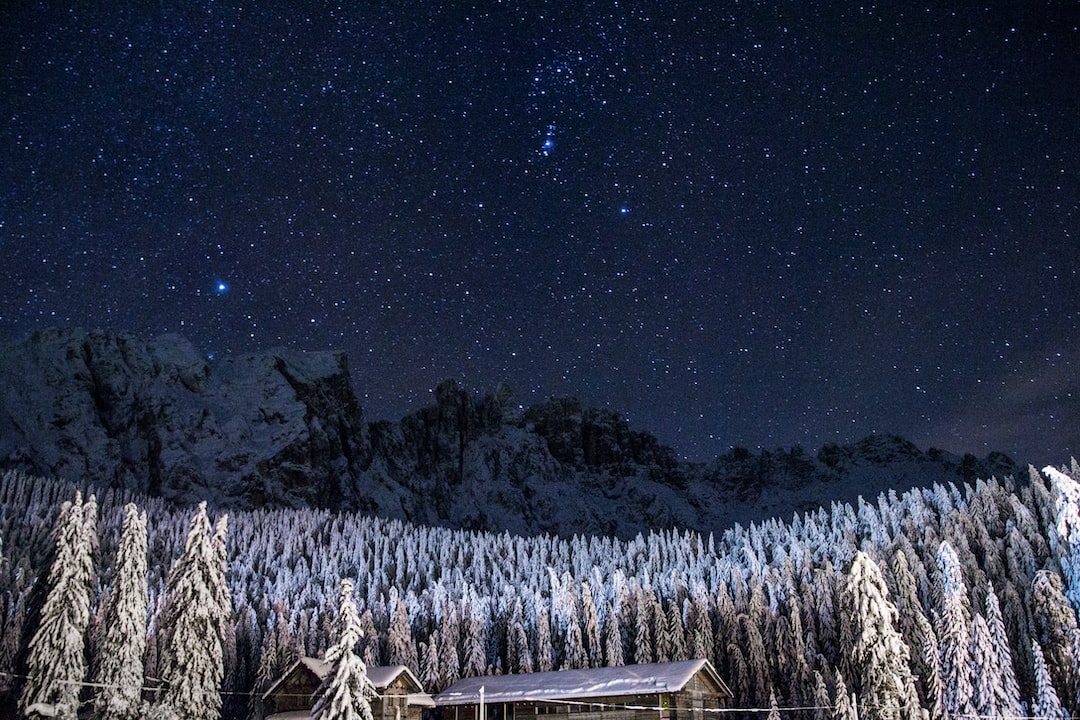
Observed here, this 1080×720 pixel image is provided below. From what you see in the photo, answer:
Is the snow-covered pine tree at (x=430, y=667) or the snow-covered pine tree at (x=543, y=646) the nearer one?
the snow-covered pine tree at (x=430, y=667)

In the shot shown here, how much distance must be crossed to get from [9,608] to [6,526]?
51.7 metres

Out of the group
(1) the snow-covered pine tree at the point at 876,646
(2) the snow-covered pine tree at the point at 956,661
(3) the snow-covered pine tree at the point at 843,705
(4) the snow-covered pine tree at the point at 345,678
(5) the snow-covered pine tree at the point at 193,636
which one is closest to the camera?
(4) the snow-covered pine tree at the point at 345,678

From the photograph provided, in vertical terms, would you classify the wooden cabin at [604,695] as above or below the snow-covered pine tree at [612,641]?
below

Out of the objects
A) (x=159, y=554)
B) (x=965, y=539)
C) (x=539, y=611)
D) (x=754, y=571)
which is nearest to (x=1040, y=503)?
(x=965, y=539)

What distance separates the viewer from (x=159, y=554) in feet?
447

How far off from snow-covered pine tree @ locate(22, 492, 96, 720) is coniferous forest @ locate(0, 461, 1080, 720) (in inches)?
6.5

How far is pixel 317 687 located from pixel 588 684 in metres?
17.2

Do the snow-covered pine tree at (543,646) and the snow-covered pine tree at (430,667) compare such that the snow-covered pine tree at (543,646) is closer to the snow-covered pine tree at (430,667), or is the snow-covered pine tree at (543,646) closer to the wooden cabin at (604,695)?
the snow-covered pine tree at (430,667)

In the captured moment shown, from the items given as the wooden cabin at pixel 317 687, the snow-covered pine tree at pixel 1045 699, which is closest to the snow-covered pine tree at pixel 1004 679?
the snow-covered pine tree at pixel 1045 699

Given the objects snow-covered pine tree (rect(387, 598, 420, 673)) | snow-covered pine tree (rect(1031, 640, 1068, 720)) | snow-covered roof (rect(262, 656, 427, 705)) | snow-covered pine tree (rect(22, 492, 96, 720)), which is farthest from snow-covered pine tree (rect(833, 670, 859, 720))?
snow-covered pine tree (rect(387, 598, 420, 673))

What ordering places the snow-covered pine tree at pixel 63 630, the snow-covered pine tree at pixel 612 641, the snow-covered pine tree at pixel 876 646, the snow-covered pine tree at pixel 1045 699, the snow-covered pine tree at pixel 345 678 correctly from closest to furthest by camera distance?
1. the snow-covered pine tree at pixel 345 678
2. the snow-covered pine tree at pixel 876 646
3. the snow-covered pine tree at pixel 63 630
4. the snow-covered pine tree at pixel 1045 699
5. the snow-covered pine tree at pixel 612 641

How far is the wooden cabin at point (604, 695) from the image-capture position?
52.2 metres

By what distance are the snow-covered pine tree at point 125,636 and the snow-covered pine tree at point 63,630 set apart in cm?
107

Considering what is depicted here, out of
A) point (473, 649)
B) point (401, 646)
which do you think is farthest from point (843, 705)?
point (401, 646)
